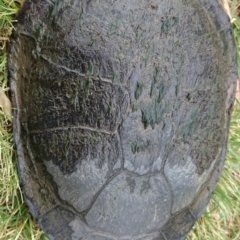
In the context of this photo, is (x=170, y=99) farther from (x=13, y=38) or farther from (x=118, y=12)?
(x=13, y=38)

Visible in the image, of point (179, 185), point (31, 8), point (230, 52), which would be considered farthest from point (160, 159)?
point (31, 8)

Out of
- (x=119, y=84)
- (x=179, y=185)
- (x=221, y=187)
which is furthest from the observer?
(x=221, y=187)

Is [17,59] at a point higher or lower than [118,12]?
lower

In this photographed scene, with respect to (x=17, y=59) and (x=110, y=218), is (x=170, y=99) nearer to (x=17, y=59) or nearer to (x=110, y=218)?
(x=110, y=218)

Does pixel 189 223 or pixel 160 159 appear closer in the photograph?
pixel 160 159

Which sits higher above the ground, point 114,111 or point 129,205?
point 114,111

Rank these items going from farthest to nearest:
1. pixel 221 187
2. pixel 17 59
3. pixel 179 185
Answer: pixel 221 187 < pixel 17 59 < pixel 179 185

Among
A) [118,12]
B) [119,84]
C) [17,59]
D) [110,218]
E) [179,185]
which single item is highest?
[118,12]
